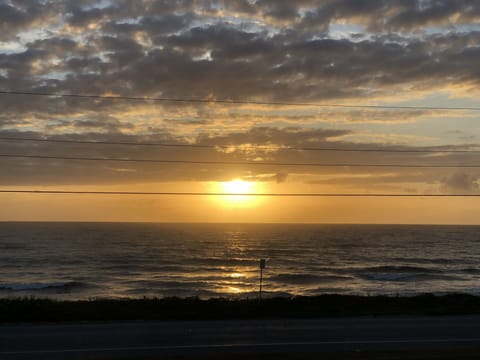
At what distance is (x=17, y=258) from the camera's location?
253 ft

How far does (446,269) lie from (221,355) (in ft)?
198

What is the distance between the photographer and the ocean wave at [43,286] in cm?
4733

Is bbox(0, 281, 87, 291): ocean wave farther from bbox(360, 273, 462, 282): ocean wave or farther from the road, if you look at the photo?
the road

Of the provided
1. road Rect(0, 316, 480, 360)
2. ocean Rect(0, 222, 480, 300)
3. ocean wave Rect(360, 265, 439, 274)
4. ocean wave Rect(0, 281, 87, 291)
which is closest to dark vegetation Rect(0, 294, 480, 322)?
road Rect(0, 316, 480, 360)

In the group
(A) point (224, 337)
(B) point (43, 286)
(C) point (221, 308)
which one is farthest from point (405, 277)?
(A) point (224, 337)

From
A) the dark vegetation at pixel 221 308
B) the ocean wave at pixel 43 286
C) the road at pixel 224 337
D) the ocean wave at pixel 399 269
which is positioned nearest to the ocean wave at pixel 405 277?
the ocean wave at pixel 399 269

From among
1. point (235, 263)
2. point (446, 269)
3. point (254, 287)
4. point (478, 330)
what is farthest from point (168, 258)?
point (478, 330)

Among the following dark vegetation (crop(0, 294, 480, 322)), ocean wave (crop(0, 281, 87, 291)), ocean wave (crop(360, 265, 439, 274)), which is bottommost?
ocean wave (crop(0, 281, 87, 291))

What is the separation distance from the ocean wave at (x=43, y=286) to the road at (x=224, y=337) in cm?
3110

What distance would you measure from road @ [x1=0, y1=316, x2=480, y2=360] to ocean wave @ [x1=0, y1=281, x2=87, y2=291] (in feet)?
102

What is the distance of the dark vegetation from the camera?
65.2ft

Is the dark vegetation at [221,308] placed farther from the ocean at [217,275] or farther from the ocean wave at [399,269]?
the ocean wave at [399,269]

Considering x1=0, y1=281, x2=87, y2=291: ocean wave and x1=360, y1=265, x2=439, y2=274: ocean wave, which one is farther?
x1=360, y1=265, x2=439, y2=274: ocean wave

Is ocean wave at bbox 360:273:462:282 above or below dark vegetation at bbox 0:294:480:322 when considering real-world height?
below
